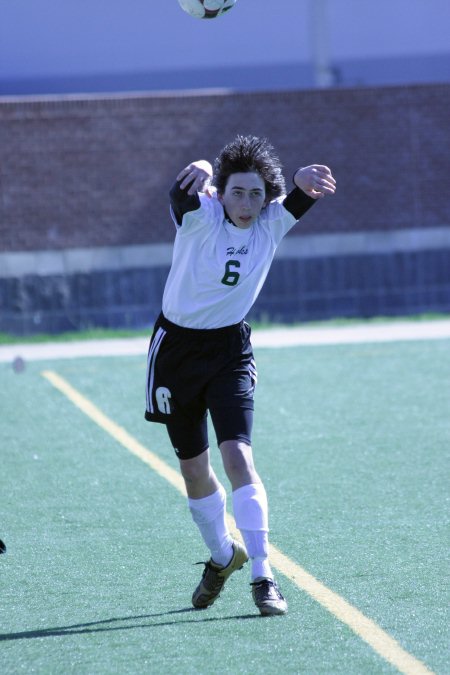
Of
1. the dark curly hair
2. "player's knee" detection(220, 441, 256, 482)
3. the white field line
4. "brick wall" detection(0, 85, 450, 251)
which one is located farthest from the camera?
"brick wall" detection(0, 85, 450, 251)

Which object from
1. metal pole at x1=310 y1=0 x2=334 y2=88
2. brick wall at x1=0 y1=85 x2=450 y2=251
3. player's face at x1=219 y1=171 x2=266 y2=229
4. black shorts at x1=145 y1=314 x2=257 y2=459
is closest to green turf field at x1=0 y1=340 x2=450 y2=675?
black shorts at x1=145 y1=314 x2=257 y2=459

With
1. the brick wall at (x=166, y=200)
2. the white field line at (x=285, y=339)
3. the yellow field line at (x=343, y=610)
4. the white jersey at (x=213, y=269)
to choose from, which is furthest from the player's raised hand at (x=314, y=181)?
the brick wall at (x=166, y=200)

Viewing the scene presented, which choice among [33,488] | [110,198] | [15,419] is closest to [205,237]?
[33,488]

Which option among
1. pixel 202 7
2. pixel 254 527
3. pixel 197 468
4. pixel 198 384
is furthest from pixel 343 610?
pixel 202 7

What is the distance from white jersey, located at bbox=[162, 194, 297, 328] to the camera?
531cm

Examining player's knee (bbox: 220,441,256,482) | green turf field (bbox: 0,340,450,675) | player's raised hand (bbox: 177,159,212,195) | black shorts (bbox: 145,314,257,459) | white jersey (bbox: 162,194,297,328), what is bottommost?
green turf field (bbox: 0,340,450,675)

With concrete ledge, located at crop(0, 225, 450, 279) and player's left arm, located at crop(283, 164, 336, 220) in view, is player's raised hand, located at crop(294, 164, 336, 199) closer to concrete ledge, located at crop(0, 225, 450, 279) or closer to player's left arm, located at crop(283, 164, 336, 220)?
player's left arm, located at crop(283, 164, 336, 220)

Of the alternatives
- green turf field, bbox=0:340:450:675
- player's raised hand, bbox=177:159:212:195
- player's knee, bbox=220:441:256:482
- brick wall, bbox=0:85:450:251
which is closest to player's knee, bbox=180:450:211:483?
player's knee, bbox=220:441:256:482

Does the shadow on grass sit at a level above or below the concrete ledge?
below

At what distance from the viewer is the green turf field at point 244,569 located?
186 inches

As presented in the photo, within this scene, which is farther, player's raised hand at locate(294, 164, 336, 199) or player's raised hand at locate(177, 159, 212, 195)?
player's raised hand at locate(294, 164, 336, 199)

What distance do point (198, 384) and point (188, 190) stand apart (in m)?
0.84

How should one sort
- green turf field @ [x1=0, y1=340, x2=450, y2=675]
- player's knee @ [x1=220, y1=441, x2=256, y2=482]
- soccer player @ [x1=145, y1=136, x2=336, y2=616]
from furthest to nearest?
soccer player @ [x1=145, y1=136, x2=336, y2=616] → player's knee @ [x1=220, y1=441, x2=256, y2=482] → green turf field @ [x1=0, y1=340, x2=450, y2=675]

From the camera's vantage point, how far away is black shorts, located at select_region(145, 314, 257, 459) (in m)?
5.28
